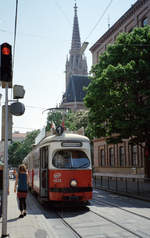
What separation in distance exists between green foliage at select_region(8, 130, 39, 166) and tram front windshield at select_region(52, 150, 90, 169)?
6423 centimetres

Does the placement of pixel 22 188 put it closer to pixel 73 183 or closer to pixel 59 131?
pixel 73 183

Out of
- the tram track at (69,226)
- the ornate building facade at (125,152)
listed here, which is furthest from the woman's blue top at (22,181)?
the ornate building facade at (125,152)

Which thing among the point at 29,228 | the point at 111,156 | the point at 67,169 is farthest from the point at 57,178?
the point at 111,156

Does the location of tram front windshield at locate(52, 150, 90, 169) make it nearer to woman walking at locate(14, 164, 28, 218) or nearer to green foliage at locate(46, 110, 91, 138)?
woman walking at locate(14, 164, 28, 218)

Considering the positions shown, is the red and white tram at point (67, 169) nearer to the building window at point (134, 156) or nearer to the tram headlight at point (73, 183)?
the tram headlight at point (73, 183)

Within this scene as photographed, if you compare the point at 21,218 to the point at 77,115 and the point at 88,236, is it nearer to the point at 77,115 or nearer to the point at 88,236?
the point at 88,236

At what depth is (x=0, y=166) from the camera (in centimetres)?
1040

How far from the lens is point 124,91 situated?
21.7 metres

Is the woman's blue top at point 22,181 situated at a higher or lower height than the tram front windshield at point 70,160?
lower

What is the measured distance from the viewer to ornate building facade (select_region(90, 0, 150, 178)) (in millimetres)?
31672

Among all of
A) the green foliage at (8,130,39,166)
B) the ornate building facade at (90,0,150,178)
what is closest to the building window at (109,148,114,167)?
the ornate building facade at (90,0,150,178)

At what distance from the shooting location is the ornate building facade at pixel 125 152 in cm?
3167

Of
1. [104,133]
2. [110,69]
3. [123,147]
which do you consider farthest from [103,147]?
[110,69]

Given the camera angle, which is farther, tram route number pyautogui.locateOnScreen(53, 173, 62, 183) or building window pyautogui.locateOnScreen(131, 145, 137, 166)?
building window pyautogui.locateOnScreen(131, 145, 137, 166)
